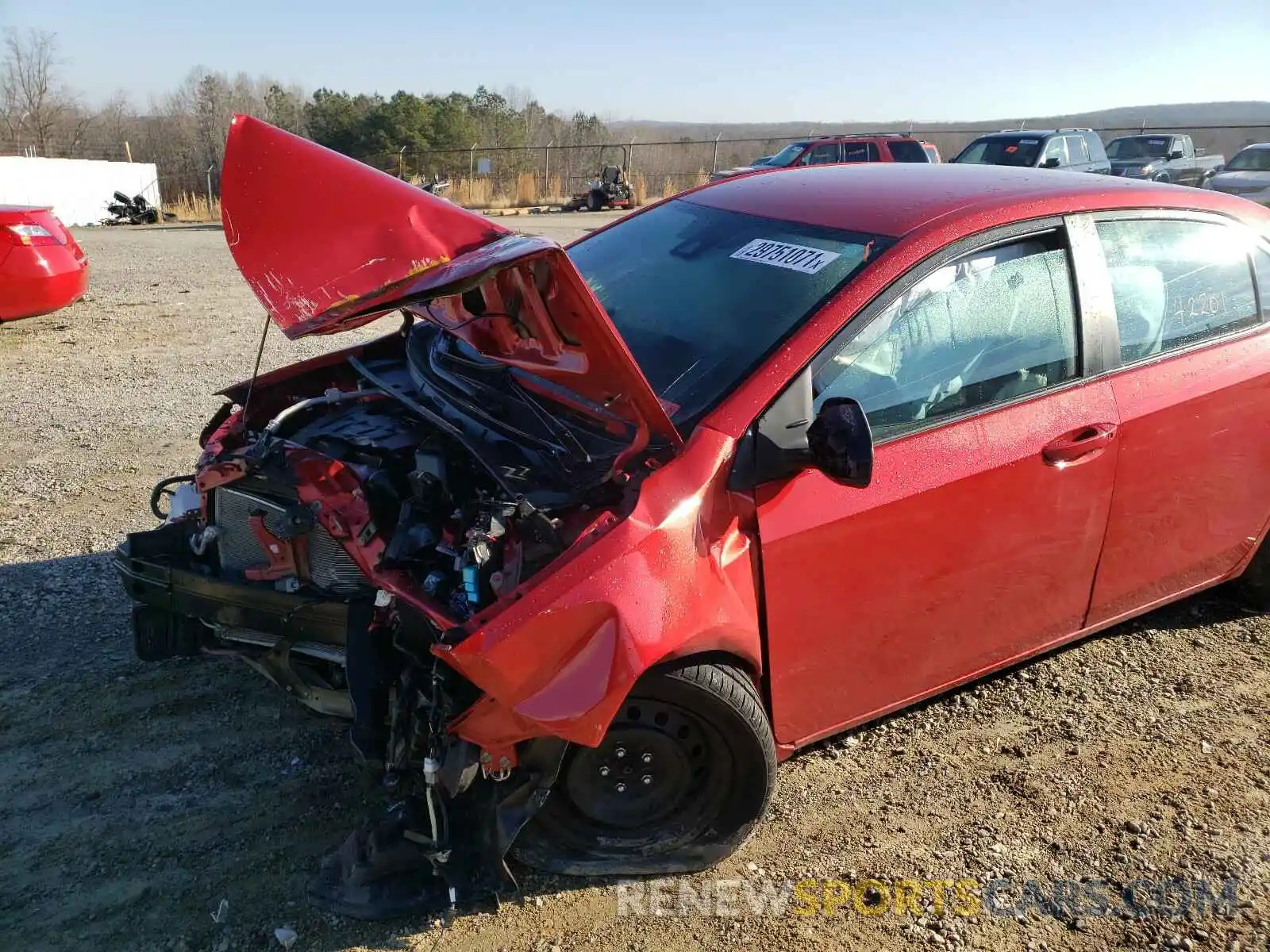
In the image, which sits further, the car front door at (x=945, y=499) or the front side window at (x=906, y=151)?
the front side window at (x=906, y=151)

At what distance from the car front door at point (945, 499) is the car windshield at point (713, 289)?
197 mm

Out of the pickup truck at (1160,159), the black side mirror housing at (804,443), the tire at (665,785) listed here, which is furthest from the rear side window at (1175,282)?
the pickup truck at (1160,159)

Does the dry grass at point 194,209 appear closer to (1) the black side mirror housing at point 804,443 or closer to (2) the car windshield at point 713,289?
(2) the car windshield at point 713,289

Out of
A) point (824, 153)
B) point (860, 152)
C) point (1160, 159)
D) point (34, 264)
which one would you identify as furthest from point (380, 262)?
point (1160, 159)

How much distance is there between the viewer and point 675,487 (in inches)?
93.0

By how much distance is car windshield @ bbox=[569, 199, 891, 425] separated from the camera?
2.66 m

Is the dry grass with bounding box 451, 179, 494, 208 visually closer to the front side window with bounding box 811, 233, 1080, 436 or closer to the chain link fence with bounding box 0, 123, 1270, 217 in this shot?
the chain link fence with bounding box 0, 123, 1270, 217

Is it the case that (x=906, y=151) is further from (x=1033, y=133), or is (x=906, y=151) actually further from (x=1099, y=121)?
(x=1099, y=121)

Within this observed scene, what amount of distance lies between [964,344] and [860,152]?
56.0 ft

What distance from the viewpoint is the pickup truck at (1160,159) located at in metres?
20.6

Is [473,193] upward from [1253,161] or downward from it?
upward

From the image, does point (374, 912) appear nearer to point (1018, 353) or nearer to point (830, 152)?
point (1018, 353)

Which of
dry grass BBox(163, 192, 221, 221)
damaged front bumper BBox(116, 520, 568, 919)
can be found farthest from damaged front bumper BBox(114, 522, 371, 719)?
dry grass BBox(163, 192, 221, 221)

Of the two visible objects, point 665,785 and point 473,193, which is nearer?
point 665,785
